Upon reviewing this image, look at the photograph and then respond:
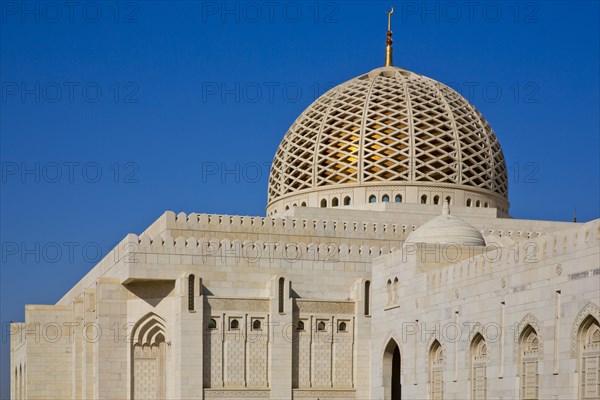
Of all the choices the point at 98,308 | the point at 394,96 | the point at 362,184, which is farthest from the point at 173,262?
the point at 394,96

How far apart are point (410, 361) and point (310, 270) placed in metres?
4.25

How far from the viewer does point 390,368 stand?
2980 cm

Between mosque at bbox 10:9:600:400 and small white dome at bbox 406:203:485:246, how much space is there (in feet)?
0.21

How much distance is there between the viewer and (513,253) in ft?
76.4

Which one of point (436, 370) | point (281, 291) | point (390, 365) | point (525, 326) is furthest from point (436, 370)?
point (281, 291)

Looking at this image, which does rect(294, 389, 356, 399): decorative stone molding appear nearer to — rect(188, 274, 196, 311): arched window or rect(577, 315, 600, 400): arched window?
rect(188, 274, 196, 311): arched window

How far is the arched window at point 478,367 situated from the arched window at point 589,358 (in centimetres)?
391

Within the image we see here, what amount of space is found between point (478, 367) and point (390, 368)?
514cm

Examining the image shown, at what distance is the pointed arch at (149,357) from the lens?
29953 mm

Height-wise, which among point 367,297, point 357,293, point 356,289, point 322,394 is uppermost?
point 356,289

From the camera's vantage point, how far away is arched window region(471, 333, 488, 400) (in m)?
24.6

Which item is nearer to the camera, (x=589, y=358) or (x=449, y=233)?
(x=589, y=358)

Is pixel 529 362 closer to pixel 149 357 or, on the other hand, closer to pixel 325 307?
pixel 325 307

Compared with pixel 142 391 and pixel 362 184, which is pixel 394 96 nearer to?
pixel 362 184
